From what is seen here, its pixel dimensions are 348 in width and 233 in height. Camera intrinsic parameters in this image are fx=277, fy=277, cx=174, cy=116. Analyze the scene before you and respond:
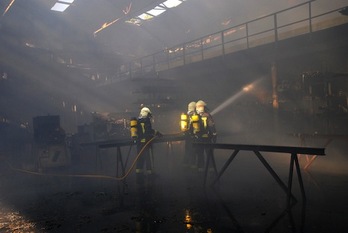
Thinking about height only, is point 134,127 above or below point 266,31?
below

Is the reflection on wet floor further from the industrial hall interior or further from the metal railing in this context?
the metal railing

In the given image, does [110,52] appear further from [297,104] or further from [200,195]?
[200,195]

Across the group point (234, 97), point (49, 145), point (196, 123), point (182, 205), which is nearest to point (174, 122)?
point (234, 97)

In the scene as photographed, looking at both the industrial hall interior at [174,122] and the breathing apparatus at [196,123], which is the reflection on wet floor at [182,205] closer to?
the industrial hall interior at [174,122]

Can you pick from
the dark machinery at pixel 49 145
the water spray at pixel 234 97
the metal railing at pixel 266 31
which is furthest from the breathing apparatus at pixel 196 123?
the water spray at pixel 234 97

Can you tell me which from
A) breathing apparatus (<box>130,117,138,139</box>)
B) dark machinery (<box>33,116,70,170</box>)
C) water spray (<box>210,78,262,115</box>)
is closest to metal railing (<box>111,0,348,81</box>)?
water spray (<box>210,78,262,115</box>)

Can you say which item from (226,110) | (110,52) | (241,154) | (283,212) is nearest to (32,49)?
Answer: (110,52)

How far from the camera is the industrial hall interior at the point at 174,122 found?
4.96 meters

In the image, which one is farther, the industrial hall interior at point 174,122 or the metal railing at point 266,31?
the metal railing at point 266,31

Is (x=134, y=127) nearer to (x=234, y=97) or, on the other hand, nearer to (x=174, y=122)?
(x=174, y=122)

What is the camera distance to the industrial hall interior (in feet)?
16.3

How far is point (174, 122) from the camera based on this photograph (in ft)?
48.9

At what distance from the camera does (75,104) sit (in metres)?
21.4

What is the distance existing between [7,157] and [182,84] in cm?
987
